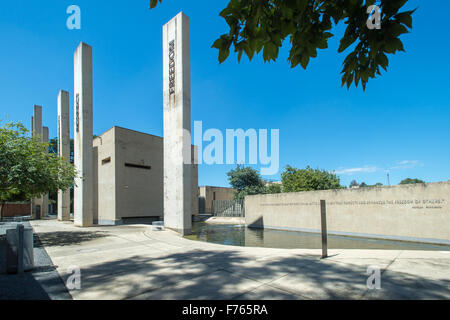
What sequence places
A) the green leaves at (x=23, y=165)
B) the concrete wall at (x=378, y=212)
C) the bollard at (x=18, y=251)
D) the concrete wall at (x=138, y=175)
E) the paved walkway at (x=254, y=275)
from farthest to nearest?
the concrete wall at (x=138, y=175) → the concrete wall at (x=378, y=212) → the green leaves at (x=23, y=165) → the bollard at (x=18, y=251) → the paved walkway at (x=254, y=275)

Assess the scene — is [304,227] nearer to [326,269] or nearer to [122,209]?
[326,269]

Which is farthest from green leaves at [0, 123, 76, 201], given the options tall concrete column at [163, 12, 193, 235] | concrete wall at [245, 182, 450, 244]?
concrete wall at [245, 182, 450, 244]

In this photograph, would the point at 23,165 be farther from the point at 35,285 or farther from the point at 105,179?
the point at 105,179

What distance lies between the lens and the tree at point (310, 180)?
31.4m

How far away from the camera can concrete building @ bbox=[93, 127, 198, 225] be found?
2319 cm

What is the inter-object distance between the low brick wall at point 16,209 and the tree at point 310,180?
38836 millimetres

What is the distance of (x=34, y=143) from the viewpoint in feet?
40.0

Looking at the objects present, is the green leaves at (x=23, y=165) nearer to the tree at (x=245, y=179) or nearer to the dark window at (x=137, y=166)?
the dark window at (x=137, y=166)

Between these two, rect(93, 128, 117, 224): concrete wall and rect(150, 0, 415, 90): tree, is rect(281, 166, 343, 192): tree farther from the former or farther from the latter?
rect(150, 0, 415, 90): tree

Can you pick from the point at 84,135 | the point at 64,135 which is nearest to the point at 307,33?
the point at 84,135

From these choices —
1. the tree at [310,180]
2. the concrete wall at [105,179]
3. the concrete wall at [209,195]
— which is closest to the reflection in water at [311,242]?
the concrete wall at [105,179]

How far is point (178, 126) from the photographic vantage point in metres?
14.6

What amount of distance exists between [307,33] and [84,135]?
21134 millimetres
